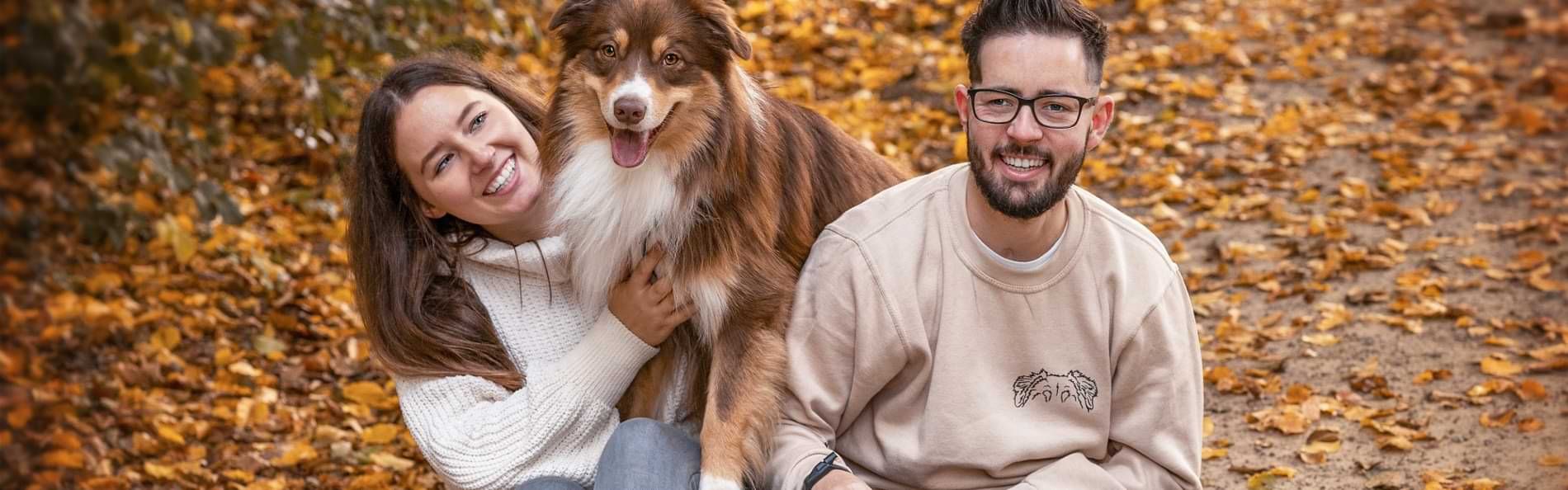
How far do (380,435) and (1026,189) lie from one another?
9.33 feet

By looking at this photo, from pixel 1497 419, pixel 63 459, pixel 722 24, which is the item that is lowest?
pixel 63 459

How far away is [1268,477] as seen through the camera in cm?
409

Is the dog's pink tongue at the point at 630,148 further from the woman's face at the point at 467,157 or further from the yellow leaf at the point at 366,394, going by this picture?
the yellow leaf at the point at 366,394

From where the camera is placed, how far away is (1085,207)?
2.99 metres

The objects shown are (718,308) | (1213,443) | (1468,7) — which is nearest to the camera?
(718,308)

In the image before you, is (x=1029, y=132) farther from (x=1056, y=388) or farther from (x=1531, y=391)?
(x=1531, y=391)

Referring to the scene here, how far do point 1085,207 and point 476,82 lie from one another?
1.53m

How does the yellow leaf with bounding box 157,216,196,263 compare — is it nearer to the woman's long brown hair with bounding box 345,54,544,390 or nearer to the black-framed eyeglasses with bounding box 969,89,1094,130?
the woman's long brown hair with bounding box 345,54,544,390

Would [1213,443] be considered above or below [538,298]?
below

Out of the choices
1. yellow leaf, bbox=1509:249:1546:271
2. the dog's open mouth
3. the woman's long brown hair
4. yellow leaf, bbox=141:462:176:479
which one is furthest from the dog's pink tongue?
yellow leaf, bbox=1509:249:1546:271

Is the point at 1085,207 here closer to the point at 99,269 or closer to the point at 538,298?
the point at 538,298

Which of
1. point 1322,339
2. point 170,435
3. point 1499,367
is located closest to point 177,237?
point 170,435

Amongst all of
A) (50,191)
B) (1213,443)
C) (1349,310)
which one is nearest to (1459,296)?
(1349,310)

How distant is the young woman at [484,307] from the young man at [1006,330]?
16.9 inches
